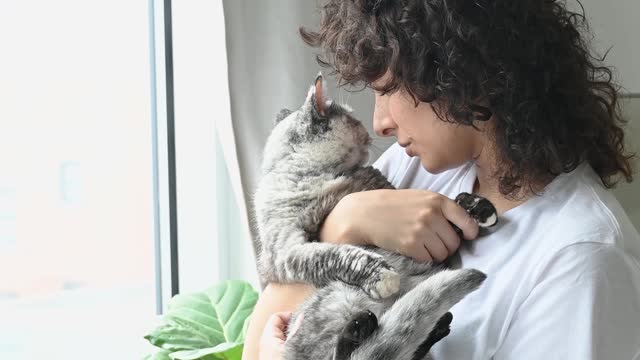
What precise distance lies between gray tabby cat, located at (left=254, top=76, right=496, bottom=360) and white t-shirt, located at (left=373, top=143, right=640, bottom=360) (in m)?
0.07

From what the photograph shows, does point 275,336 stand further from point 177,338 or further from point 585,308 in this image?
point 177,338

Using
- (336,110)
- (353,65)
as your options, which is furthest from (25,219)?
(353,65)

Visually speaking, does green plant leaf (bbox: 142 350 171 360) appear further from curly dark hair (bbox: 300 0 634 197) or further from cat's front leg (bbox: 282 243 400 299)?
curly dark hair (bbox: 300 0 634 197)

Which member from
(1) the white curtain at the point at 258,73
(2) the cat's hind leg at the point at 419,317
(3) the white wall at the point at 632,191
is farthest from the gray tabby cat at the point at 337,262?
(3) the white wall at the point at 632,191

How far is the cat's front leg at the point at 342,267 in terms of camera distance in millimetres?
1041

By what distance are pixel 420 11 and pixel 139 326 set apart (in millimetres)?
1774

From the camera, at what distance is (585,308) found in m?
0.92

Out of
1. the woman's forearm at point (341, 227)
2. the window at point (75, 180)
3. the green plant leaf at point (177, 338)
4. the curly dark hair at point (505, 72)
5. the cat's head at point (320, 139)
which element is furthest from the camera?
the window at point (75, 180)

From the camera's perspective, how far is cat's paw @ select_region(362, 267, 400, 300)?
103cm

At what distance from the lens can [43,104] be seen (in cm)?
214

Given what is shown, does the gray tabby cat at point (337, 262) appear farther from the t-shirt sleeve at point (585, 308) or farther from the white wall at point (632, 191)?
the white wall at point (632, 191)

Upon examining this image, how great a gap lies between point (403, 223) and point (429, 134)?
0.15 meters

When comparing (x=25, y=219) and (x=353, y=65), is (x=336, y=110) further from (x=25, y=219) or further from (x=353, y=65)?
(x=25, y=219)

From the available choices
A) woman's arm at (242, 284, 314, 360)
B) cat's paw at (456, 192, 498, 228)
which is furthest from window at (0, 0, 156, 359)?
cat's paw at (456, 192, 498, 228)
